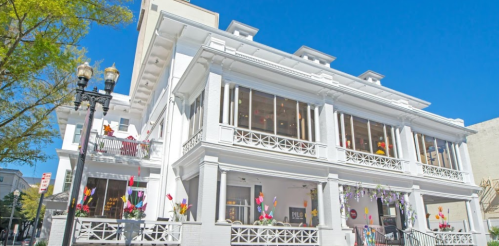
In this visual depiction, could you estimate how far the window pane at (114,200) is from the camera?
14734 mm

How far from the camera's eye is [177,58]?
17062 millimetres

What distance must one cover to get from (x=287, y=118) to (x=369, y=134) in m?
4.71

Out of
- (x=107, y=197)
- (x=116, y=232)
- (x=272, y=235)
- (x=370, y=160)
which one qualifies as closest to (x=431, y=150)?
(x=370, y=160)

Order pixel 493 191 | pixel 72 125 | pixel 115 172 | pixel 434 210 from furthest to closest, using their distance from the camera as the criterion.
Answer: pixel 434 210 < pixel 493 191 < pixel 72 125 < pixel 115 172

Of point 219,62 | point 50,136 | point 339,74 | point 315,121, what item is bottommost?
point 50,136

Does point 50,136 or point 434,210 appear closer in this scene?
point 50,136

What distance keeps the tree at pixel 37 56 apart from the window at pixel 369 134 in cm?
1150

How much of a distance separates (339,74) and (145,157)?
14.0 meters

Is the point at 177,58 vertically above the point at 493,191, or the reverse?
the point at 177,58

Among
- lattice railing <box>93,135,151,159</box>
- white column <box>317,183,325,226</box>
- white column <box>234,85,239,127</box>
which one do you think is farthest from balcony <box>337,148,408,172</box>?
lattice railing <box>93,135,151,159</box>

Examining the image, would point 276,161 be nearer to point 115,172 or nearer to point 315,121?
point 315,121

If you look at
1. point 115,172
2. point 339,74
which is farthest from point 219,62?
point 339,74

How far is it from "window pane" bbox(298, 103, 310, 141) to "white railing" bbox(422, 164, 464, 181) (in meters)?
7.90

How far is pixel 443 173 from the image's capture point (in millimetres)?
18656
